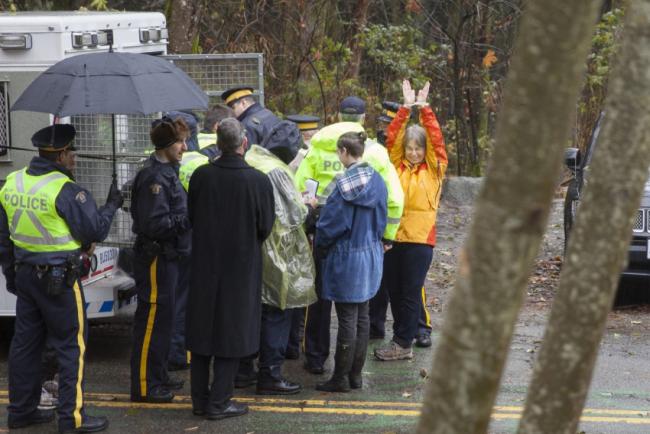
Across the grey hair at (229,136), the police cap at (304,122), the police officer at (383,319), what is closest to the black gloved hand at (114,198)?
the grey hair at (229,136)

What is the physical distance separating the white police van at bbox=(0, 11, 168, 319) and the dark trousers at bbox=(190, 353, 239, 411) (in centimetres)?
116

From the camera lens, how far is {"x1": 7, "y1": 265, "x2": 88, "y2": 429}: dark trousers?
6262 millimetres

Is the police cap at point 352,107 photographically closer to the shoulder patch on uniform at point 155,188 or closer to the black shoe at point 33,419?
the shoulder patch on uniform at point 155,188

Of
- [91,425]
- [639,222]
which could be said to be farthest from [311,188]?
[639,222]

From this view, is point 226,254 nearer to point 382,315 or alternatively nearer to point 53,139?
point 53,139

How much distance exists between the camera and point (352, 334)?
719 cm

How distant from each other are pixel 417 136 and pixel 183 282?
1975 mm

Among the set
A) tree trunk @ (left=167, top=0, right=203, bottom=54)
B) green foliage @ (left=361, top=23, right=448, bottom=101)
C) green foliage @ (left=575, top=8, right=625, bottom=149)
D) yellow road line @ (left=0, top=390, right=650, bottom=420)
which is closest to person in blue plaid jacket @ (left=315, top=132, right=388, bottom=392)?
yellow road line @ (left=0, top=390, right=650, bottom=420)

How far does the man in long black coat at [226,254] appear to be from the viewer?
21.4 ft

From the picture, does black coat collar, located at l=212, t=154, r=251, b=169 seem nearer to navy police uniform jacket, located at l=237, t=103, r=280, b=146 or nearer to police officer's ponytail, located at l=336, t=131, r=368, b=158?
police officer's ponytail, located at l=336, t=131, r=368, b=158

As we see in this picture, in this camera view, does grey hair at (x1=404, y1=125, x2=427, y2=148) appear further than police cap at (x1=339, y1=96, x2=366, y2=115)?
No

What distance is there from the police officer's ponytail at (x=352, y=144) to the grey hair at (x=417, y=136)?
35.7 inches

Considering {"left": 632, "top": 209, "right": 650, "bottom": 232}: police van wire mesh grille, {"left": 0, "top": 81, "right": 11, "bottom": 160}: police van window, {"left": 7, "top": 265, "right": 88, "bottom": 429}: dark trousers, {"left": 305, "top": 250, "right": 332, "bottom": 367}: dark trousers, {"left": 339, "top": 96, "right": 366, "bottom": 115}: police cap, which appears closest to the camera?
{"left": 7, "top": 265, "right": 88, "bottom": 429}: dark trousers

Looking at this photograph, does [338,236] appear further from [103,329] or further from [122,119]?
[103,329]
